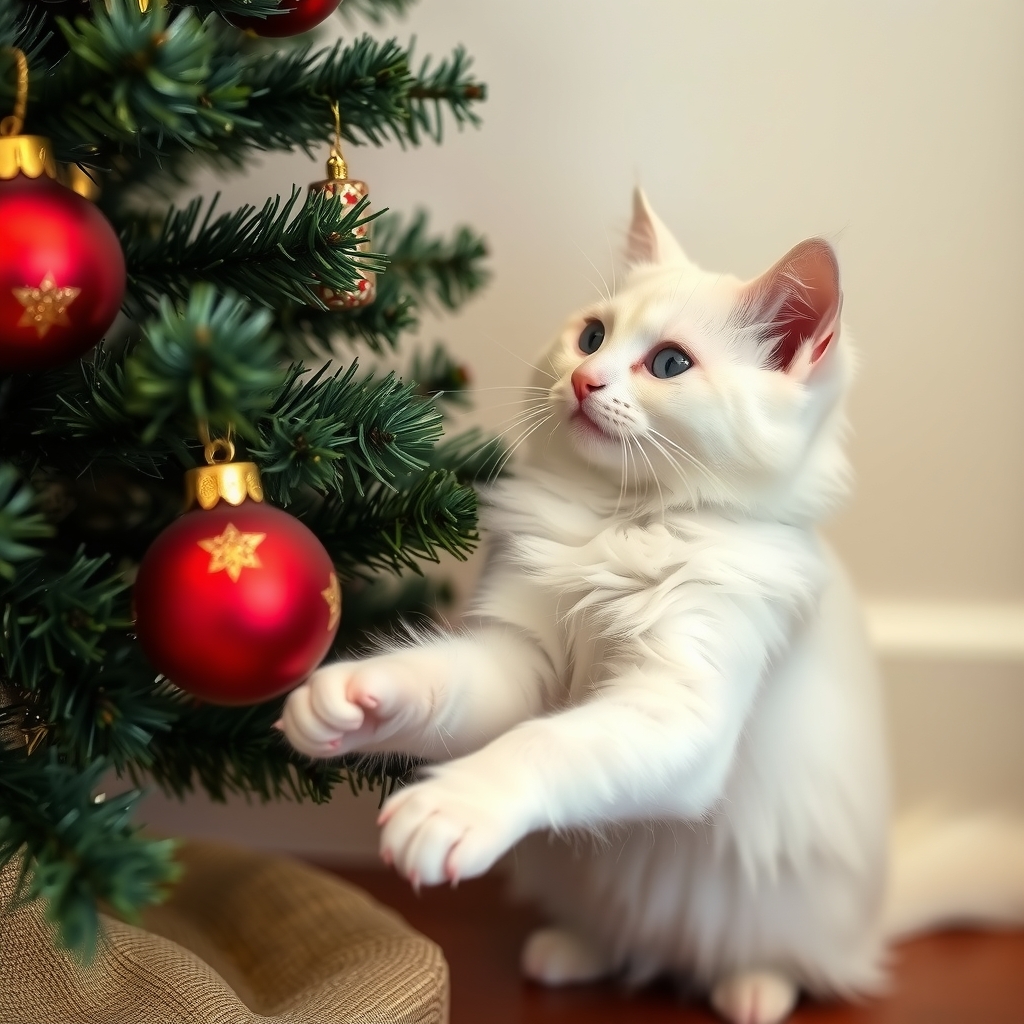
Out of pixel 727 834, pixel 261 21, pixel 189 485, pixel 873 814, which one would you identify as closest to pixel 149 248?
pixel 261 21

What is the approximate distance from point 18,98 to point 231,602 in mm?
276

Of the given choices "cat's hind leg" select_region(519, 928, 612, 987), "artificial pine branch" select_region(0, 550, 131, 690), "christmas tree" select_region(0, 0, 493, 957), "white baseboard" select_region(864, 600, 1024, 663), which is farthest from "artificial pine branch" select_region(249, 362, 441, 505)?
"white baseboard" select_region(864, 600, 1024, 663)

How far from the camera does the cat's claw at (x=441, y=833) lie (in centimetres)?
52

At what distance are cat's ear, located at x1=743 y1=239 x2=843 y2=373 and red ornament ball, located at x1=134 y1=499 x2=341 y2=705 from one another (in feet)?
1.49

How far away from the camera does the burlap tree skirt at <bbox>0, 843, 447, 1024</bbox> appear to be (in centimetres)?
67

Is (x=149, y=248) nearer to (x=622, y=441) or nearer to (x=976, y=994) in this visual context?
(x=622, y=441)

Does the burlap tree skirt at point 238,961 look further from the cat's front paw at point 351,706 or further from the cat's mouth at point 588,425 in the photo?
the cat's mouth at point 588,425

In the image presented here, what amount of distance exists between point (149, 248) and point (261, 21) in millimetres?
185

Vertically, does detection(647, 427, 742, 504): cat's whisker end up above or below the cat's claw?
above

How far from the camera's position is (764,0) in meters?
1.15

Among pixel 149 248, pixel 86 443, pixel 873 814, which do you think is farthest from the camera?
pixel 873 814

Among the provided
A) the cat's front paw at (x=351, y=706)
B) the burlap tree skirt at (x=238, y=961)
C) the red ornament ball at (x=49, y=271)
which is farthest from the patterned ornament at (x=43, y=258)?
the burlap tree skirt at (x=238, y=961)

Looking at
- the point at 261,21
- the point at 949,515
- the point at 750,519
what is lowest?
the point at 949,515

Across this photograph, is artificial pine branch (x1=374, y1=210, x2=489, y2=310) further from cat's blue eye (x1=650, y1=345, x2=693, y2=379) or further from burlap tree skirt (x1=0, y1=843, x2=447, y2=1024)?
burlap tree skirt (x1=0, y1=843, x2=447, y2=1024)
